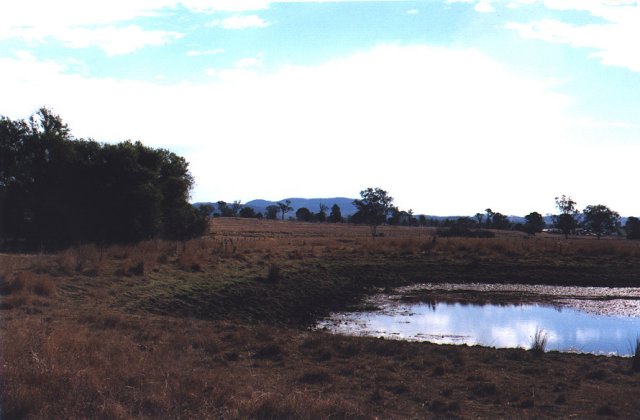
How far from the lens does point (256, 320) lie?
56.3 ft

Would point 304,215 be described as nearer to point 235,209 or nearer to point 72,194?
point 235,209

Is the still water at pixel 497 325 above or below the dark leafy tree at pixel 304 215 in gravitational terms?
below

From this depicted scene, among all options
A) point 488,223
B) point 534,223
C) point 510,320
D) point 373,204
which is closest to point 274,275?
point 510,320

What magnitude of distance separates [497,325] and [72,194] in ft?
74.2

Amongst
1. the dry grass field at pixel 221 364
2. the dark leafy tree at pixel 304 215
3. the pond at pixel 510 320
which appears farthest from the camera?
the dark leafy tree at pixel 304 215

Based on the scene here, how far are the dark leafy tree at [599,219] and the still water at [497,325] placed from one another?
8250 cm

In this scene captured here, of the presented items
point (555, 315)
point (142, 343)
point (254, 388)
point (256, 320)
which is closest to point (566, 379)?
point (254, 388)

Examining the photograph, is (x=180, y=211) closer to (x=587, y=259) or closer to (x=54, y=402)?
(x=587, y=259)

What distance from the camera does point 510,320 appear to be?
1850 centimetres

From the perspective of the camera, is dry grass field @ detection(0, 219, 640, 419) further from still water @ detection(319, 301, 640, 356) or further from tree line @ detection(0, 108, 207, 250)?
tree line @ detection(0, 108, 207, 250)

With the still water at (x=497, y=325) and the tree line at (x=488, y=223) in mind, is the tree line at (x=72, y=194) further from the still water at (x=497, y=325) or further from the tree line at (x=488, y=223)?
the tree line at (x=488, y=223)

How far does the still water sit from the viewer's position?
14562 millimetres

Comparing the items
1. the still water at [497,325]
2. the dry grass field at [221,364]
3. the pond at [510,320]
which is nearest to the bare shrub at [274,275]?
the dry grass field at [221,364]

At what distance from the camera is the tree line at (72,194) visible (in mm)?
28797
